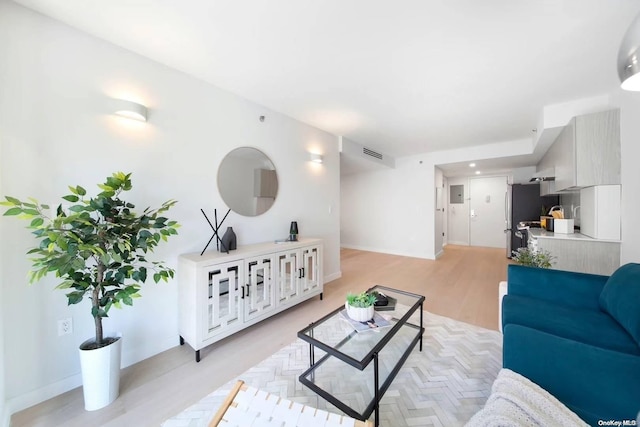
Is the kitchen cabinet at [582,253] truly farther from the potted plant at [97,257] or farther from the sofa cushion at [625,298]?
the potted plant at [97,257]

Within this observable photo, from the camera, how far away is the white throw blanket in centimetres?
76

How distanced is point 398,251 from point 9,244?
5832 millimetres

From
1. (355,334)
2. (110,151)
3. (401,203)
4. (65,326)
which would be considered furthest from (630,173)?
(65,326)

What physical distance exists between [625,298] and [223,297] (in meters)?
2.68

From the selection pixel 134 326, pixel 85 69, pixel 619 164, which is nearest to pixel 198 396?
pixel 134 326

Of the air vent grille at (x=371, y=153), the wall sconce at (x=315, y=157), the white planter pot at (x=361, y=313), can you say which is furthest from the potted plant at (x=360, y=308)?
the air vent grille at (x=371, y=153)

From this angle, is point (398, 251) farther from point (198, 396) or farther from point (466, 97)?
point (198, 396)

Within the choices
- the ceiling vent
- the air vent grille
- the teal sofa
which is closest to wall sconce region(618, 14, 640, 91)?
the teal sofa

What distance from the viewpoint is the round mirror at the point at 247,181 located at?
96.9 inches

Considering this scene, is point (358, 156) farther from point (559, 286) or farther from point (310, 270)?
point (559, 286)

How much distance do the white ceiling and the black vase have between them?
148 centimetres

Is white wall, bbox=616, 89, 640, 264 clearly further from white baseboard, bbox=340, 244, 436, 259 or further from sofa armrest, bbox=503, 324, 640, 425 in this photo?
white baseboard, bbox=340, 244, 436, 259

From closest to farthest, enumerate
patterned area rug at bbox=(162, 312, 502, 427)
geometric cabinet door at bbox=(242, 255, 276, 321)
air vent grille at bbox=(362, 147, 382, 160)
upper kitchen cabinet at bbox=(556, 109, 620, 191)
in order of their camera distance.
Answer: patterned area rug at bbox=(162, 312, 502, 427), geometric cabinet door at bbox=(242, 255, 276, 321), upper kitchen cabinet at bbox=(556, 109, 620, 191), air vent grille at bbox=(362, 147, 382, 160)

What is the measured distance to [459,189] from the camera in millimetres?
7086
